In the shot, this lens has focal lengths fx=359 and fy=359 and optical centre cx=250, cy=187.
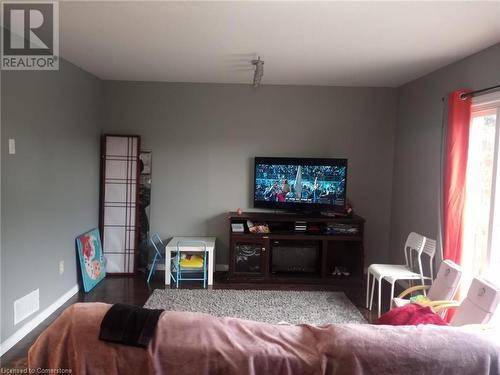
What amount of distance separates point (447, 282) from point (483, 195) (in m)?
0.83

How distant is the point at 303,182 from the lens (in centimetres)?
467

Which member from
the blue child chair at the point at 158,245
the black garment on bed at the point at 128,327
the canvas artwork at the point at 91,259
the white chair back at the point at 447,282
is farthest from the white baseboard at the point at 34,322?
the white chair back at the point at 447,282

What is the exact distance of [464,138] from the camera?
10.0ft

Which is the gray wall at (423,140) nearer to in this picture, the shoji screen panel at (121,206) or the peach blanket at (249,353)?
the peach blanket at (249,353)

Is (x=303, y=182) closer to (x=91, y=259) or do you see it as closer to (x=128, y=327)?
(x=91, y=259)

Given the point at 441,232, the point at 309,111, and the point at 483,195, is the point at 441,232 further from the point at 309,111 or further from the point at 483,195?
the point at 309,111

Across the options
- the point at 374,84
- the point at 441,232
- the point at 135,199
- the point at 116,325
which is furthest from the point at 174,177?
the point at 116,325

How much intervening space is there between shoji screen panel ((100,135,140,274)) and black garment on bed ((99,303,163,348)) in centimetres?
337

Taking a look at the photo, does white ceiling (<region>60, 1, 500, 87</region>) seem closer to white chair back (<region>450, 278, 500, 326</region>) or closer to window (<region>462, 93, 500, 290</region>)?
window (<region>462, 93, 500, 290</region>)

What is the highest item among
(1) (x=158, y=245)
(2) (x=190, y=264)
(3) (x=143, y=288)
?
(1) (x=158, y=245)

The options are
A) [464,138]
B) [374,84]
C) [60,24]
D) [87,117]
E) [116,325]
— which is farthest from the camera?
[374,84]

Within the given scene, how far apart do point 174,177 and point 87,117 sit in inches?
50.3

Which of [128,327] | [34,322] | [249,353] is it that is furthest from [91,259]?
[249,353]

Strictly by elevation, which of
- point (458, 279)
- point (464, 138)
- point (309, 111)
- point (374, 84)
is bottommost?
point (458, 279)
